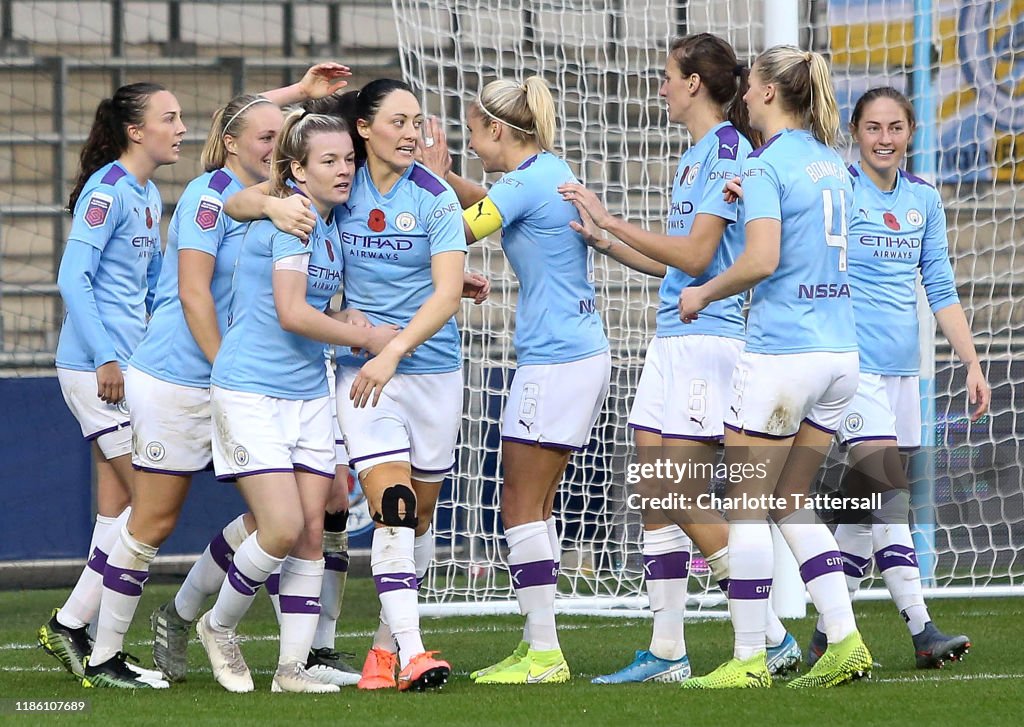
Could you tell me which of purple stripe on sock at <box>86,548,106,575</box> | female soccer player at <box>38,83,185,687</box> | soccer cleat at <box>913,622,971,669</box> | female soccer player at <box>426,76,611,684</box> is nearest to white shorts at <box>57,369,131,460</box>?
female soccer player at <box>38,83,185,687</box>

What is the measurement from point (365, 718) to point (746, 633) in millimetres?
1250

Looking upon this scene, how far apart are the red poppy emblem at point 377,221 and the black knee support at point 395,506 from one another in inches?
32.0

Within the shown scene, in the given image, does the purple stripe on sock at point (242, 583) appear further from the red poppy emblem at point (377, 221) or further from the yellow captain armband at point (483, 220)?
the yellow captain armband at point (483, 220)

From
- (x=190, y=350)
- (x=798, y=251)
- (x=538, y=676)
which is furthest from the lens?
(x=538, y=676)

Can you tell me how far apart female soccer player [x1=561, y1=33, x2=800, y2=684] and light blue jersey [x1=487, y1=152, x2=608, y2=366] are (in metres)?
0.11

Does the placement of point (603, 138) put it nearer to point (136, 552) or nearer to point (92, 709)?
point (136, 552)

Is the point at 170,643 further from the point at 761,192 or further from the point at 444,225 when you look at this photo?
the point at 761,192

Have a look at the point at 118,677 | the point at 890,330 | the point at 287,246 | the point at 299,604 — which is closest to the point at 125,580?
the point at 118,677

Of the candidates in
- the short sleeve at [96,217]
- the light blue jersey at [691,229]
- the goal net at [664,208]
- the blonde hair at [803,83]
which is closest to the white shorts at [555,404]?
the light blue jersey at [691,229]

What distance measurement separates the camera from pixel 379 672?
512 cm

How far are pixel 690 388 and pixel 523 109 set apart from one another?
1102 millimetres

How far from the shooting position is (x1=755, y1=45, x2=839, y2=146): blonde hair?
4.88 metres

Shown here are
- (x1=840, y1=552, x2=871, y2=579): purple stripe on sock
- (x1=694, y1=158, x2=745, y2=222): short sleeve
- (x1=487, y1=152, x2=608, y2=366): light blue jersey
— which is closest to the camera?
(x1=694, y1=158, x2=745, y2=222): short sleeve

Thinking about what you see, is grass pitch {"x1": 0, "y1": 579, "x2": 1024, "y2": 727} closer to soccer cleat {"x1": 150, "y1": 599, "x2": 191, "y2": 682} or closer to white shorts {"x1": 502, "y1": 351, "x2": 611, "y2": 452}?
soccer cleat {"x1": 150, "y1": 599, "x2": 191, "y2": 682}
